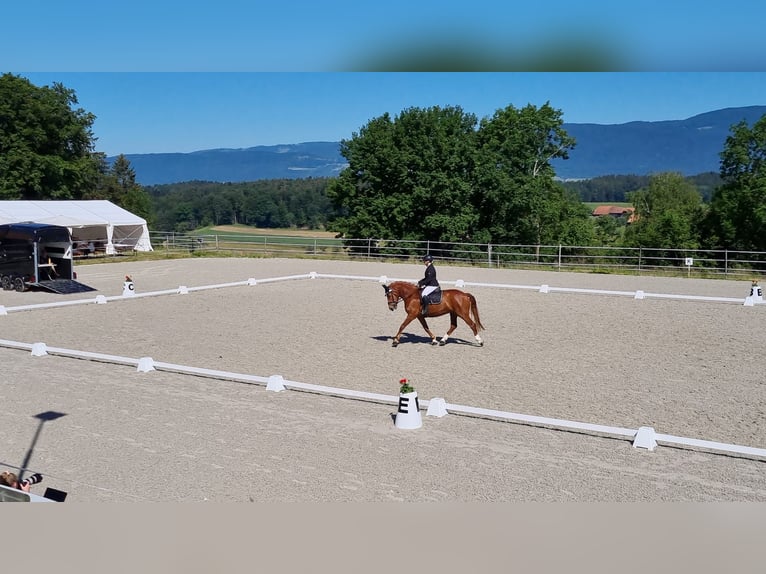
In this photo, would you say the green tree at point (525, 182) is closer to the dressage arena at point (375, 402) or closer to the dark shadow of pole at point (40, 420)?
the dressage arena at point (375, 402)

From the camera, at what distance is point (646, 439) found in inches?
214

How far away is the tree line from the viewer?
26891 mm

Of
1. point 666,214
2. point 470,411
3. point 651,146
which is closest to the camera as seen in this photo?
point 470,411

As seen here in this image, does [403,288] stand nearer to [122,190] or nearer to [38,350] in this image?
[38,350]

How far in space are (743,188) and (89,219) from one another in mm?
23431

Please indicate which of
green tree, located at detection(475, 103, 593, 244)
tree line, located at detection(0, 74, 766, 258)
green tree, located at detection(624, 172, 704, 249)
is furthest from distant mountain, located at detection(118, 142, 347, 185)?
green tree, located at detection(624, 172, 704, 249)

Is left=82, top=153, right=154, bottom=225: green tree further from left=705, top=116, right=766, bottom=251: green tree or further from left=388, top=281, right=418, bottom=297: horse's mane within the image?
left=388, top=281, right=418, bottom=297: horse's mane

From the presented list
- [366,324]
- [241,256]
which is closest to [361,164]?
[241,256]

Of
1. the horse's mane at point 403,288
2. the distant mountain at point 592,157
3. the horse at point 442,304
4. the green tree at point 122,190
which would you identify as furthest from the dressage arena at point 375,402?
the green tree at point 122,190

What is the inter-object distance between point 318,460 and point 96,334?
22.7 feet

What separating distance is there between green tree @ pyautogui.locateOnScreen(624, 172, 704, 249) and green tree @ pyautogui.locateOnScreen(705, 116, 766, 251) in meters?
1.70

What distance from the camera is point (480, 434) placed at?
19.1ft

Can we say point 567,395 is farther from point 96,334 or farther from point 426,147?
point 426,147

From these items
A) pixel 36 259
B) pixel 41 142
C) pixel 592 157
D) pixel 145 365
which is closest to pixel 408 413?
pixel 145 365
